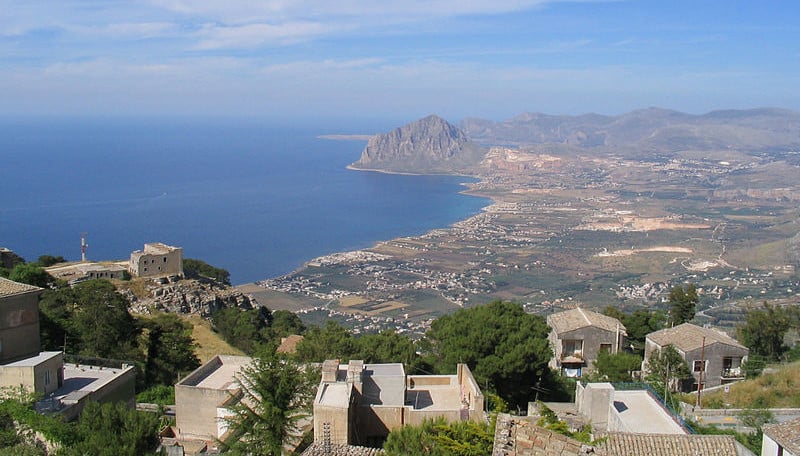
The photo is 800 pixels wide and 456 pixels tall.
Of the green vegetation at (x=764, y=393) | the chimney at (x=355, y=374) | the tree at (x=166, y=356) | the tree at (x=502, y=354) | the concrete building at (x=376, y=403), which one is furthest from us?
the tree at (x=166, y=356)

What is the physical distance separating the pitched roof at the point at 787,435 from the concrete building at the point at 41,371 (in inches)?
416

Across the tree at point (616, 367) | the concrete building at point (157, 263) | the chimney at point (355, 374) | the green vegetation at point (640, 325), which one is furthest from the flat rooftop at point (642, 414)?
the concrete building at point (157, 263)

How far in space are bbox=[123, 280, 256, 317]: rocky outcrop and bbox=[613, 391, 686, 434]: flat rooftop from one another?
20.7 meters

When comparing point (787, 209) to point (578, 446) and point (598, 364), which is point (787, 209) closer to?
point (598, 364)

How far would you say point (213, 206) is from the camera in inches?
4321

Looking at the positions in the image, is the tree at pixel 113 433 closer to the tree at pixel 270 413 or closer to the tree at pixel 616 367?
the tree at pixel 270 413

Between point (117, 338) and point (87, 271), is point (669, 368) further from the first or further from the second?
point (87, 271)

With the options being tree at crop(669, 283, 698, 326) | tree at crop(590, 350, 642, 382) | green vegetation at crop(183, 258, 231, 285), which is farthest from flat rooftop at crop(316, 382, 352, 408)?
green vegetation at crop(183, 258, 231, 285)

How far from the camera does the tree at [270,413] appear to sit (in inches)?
392

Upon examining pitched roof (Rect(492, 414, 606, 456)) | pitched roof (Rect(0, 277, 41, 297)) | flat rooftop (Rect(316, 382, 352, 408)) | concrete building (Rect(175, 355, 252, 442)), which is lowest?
concrete building (Rect(175, 355, 252, 442))

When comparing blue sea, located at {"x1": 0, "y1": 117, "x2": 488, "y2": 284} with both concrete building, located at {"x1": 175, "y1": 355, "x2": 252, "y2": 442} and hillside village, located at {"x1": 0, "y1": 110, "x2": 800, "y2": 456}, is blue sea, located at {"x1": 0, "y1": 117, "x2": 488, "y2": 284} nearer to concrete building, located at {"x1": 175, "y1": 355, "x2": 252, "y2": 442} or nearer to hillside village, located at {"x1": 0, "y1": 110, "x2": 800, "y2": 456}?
hillside village, located at {"x1": 0, "y1": 110, "x2": 800, "y2": 456}

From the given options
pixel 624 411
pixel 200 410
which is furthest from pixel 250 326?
pixel 624 411

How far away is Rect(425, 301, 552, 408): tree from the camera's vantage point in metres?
15.5

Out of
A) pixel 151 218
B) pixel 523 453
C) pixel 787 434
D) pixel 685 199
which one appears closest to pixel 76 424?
pixel 523 453
